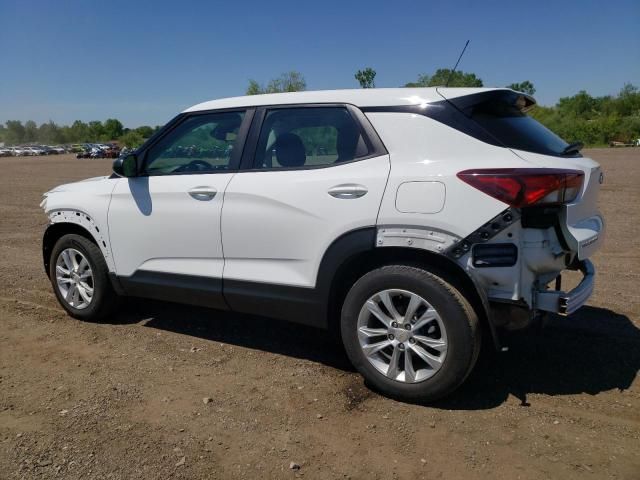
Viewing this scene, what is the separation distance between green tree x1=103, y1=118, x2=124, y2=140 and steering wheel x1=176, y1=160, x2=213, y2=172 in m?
154

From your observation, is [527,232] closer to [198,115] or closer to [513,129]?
[513,129]

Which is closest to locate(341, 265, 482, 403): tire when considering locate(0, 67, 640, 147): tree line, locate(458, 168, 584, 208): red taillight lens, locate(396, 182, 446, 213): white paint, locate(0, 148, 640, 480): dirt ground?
locate(0, 148, 640, 480): dirt ground

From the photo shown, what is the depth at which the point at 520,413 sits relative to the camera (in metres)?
3.25

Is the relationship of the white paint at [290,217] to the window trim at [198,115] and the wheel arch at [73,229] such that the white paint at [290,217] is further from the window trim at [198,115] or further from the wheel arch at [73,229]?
the wheel arch at [73,229]

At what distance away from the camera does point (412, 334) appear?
327 centimetres

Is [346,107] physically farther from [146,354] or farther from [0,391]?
[0,391]

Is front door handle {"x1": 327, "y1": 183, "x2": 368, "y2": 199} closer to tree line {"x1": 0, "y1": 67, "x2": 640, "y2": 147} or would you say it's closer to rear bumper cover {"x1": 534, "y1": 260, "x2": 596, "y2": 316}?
rear bumper cover {"x1": 534, "y1": 260, "x2": 596, "y2": 316}

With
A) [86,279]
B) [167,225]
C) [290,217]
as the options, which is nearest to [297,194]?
[290,217]

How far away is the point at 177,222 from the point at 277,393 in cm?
149

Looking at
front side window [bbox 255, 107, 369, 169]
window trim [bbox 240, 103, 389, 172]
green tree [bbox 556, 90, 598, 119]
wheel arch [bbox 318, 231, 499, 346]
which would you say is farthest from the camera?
green tree [bbox 556, 90, 598, 119]

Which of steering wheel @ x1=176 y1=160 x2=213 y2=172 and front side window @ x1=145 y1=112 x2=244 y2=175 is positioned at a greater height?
front side window @ x1=145 y1=112 x2=244 y2=175

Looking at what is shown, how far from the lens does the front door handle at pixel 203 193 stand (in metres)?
3.92

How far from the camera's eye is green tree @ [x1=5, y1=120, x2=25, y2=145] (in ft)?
484

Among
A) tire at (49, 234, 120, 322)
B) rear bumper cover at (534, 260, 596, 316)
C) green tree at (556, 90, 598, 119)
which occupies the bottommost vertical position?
tire at (49, 234, 120, 322)
